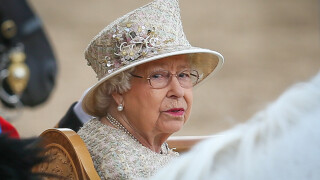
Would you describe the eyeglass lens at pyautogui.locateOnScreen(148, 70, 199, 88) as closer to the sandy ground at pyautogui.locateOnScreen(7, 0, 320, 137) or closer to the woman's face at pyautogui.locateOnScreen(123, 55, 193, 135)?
the woman's face at pyautogui.locateOnScreen(123, 55, 193, 135)

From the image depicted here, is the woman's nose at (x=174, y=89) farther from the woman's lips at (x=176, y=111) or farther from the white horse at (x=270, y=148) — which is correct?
the white horse at (x=270, y=148)

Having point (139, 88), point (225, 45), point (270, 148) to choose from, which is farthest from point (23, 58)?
point (225, 45)

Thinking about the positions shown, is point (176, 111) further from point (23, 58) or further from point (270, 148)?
point (270, 148)

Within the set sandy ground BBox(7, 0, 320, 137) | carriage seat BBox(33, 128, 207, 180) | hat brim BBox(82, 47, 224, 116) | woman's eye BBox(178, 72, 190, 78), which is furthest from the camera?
sandy ground BBox(7, 0, 320, 137)

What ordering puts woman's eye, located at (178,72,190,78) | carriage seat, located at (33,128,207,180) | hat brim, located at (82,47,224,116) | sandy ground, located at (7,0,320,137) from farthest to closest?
sandy ground, located at (7,0,320,137), woman's eye, located at (178,72,190,78), hat brim, located at (82,47,224,116), carriage seat, located at (33,128,207,180)

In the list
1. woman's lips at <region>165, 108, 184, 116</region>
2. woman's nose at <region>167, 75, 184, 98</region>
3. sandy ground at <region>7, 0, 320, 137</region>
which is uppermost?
woman's nose at <region>167, 75, 184, 98</region>

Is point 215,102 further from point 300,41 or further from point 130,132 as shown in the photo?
point 130,132

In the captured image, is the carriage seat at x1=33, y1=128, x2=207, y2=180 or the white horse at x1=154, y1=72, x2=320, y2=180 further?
the carriage seat at x1=33, y1=128, x2=207, y2=180

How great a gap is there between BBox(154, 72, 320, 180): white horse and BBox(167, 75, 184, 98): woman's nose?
107 centimetres

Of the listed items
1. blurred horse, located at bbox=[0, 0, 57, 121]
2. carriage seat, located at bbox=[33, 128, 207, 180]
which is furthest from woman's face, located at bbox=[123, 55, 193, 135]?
blurred horse, located at bbox=[0, 0, 57, 121]

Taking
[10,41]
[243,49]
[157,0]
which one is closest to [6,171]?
[157,0]

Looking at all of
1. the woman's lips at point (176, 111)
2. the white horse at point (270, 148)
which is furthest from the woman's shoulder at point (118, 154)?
the white horse at point (270, 148)

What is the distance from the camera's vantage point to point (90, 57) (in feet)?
8.82

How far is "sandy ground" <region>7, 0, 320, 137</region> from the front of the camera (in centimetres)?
787
